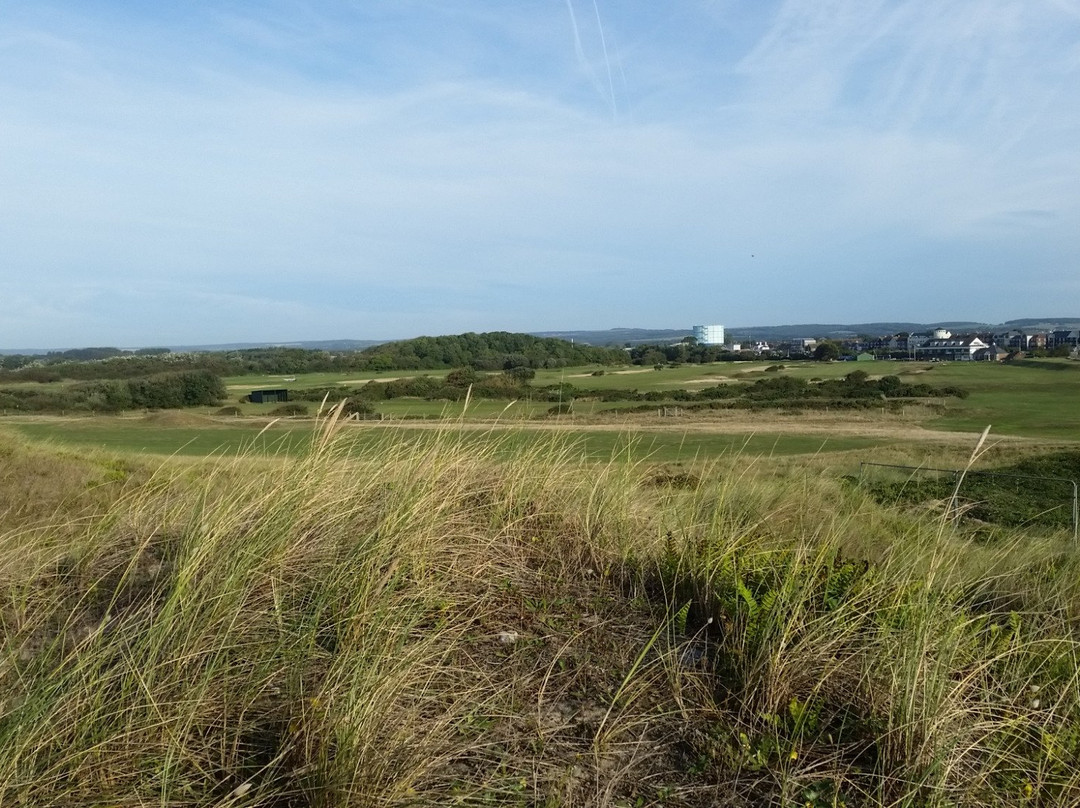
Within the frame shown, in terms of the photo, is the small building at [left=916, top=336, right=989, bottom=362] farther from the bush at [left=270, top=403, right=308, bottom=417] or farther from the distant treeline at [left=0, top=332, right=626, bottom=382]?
the bush at [left=270, top=403, right=308, bottom=417]

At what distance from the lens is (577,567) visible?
4227mm

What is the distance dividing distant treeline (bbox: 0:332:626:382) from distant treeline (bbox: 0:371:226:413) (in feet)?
14.2

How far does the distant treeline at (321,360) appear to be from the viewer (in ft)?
228

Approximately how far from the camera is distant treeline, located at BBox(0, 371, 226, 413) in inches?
2142

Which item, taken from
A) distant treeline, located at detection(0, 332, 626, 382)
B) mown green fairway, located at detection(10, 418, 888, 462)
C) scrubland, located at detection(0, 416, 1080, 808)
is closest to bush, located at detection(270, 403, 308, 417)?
mown green fairway, located at detection(10, 418, 888, 462)

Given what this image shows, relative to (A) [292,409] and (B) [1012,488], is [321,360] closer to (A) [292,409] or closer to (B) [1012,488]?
(A) [292,409]

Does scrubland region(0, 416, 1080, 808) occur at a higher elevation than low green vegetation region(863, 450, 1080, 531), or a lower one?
higher

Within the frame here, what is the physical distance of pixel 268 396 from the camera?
2400 inches

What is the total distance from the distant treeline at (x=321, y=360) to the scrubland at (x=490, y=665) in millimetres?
54249

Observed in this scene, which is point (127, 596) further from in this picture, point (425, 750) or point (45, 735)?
point (425, 750)

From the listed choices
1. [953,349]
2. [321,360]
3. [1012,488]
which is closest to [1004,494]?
[1012,488]

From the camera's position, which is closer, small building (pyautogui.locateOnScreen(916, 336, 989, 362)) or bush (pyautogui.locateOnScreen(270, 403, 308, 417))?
bush (pyautogui.locateOnScreen(270, 403, 308, 417))

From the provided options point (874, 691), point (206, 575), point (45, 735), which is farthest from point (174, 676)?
point (874, 691)

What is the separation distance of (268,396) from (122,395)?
1078 centimetres
